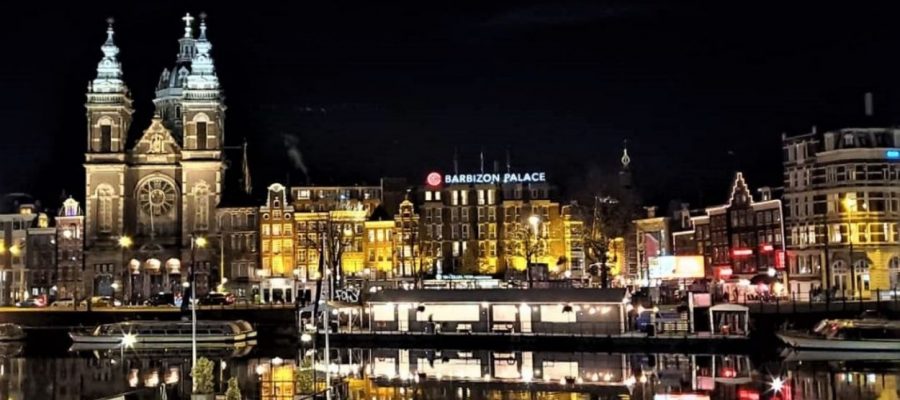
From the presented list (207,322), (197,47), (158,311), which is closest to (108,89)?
(197,47)

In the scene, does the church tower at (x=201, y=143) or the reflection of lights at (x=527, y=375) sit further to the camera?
the church tower at (x=201, y=143)

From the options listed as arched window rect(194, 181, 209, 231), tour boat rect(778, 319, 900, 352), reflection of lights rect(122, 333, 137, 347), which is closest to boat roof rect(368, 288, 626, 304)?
tour boat rect(778, 319, 900, 352)

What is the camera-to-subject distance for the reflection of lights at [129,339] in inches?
3775

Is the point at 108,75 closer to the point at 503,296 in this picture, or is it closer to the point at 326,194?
the point at 326,194

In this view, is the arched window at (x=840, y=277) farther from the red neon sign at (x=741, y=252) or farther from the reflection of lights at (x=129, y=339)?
the reflection of lights at (x=129, y=339)

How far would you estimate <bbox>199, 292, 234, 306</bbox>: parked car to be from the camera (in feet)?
399

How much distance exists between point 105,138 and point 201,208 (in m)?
15.6

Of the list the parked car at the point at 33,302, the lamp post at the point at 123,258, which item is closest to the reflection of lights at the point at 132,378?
the parked car at the point at 33,302

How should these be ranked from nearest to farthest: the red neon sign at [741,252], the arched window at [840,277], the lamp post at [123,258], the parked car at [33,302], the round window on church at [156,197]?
1. the arched window at [840,277]
2. the red neon sign at [741,252]
3. the parked car at [33,302]
4. the lamp post at [123,258]
5. the round window on church at [156,197]

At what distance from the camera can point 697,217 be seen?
125062mm

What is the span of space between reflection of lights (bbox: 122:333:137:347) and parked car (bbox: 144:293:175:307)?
28.7m

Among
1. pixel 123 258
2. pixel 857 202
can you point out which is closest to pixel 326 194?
pixel 123 258

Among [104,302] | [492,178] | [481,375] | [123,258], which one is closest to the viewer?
[481,375]

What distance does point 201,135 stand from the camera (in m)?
149
